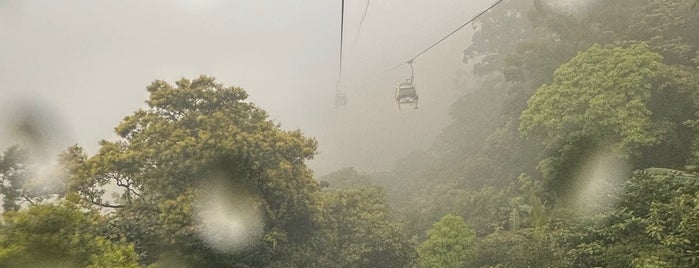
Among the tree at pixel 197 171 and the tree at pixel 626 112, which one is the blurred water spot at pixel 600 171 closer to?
the tree at pixel 626 112

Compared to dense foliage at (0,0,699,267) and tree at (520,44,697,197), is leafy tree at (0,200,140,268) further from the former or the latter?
tree at (520,44,697,197)

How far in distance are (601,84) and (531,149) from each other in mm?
10026

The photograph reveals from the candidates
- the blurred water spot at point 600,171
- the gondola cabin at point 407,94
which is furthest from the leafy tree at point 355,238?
the blurred water spot at point 600,171

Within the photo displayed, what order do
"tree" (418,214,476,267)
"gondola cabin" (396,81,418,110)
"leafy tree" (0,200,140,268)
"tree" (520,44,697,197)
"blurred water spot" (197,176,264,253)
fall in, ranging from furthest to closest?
1. "gondola cabin" (396,81,418,110)
2. "tree" (418,214,476,267)
3. "tree" (520,44,697,197)
4. "blurred water spot" (197,176,264,253)
5. "leafy tree" (0,200,140,268)

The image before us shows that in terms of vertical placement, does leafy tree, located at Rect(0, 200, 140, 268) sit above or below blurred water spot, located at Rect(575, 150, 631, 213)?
above

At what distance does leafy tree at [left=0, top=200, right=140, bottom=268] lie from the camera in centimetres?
688

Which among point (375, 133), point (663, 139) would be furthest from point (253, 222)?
point (375, 133)

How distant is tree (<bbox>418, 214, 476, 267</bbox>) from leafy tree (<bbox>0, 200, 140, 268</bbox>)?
48.2ft

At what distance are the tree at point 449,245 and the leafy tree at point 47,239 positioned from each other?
578 inches

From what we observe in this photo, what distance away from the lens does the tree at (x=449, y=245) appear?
19239 mm

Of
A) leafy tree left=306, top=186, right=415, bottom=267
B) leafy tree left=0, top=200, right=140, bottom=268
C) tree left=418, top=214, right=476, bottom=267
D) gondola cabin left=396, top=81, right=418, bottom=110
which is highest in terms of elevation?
gondola cabin left=396, top=81, right=418, bottom=110

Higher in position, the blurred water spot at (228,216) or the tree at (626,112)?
the blurred water spot at (228,216)

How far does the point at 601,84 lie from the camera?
17.8m

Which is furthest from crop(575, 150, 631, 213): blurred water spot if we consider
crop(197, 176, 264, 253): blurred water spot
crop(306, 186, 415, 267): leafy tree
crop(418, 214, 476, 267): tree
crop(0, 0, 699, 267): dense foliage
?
crop(197, 176, 264, 253): blurred water spot
